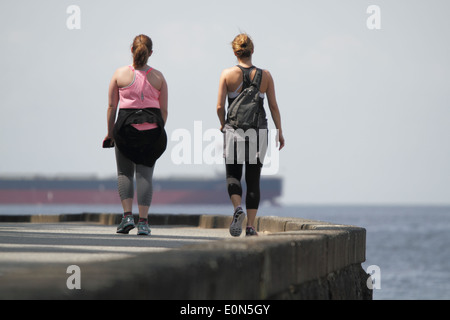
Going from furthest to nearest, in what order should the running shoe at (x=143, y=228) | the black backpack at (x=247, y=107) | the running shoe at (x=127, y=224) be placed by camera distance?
the running shoe at (x=127, y=224), the running shoe at (x=143, y=228), the black backpack at (x=247, y=107)

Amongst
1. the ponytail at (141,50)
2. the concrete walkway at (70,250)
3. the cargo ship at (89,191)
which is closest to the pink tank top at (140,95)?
the ponytail at (141,50)

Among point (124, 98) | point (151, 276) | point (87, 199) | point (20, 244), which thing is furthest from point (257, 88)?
point (87, 199)

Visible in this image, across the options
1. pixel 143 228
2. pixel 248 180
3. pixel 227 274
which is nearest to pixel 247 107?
pixel 248 180

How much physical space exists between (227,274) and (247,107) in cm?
304

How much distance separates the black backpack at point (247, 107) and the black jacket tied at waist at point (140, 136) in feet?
2.28

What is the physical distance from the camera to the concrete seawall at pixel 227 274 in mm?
2703

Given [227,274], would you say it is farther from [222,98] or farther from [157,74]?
[157,74]

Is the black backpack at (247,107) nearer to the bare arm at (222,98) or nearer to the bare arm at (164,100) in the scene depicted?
the bare arm at (222,98)

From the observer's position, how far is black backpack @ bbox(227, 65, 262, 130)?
6.51 m

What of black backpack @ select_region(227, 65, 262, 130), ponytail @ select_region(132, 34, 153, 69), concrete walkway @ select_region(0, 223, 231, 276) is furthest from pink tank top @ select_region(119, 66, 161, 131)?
concrete walkway @ select_region(0, 223, 231, 276)
